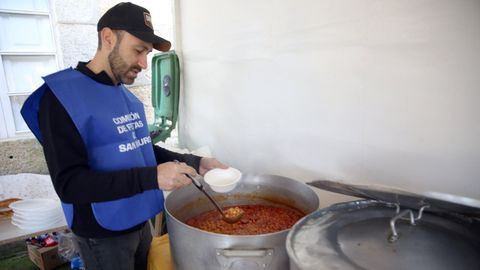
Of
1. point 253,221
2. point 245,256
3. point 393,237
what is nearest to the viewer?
point 393,237

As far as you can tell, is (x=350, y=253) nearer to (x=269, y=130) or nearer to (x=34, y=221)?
(x=269, y=130)

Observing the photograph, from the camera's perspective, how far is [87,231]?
3.67 feet

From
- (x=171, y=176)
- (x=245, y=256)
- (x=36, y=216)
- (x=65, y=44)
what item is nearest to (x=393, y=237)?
(x=245, y=256)

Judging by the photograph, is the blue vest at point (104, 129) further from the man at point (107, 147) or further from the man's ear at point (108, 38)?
the man's ear at point (108, 38)

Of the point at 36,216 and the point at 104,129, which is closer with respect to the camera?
the point at 104,129

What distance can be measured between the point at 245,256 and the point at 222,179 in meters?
0.42

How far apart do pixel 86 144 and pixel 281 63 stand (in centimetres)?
96

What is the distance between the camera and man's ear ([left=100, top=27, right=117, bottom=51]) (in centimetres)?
112

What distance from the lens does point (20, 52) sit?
98.9 inches

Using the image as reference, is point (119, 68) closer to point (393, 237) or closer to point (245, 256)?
point (245, 256)

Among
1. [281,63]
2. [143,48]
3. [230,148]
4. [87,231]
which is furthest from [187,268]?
[230,148]

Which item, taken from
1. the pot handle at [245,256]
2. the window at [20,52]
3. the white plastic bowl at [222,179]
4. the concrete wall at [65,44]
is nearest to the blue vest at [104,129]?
the white plastic bowl at [222,179]

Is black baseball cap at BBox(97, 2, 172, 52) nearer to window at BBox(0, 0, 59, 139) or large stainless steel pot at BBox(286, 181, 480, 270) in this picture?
large stainless steel pot at BBox(286, 181, 480, 270)

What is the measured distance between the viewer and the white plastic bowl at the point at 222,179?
113cm
